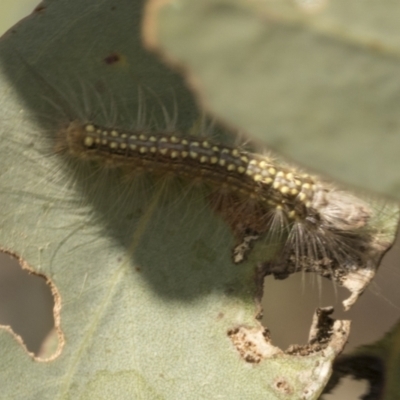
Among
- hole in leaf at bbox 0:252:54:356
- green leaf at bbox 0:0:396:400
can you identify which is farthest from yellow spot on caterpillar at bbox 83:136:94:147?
hole in leaf at bbox 0:252:54:356

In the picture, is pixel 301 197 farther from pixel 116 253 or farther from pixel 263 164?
pixel 116 253

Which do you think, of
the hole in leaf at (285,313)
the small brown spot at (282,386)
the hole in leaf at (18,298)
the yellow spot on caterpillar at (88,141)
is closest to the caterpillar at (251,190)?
the yellow spot on caterpillar at (88,141)

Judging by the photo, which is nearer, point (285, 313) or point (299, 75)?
point (299, 75)

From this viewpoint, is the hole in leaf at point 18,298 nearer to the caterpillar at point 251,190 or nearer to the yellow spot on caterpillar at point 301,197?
the caterpillar at point 251,190

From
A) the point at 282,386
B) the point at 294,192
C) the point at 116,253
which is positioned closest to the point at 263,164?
the point at 294,192

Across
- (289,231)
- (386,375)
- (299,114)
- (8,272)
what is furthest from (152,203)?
(8,272)

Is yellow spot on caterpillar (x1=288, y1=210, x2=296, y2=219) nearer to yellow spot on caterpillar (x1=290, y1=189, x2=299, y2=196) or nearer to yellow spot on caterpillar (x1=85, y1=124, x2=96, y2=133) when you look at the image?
yellow spot on caterpillar (x1=290, y1=189, x2=299, y2=196)

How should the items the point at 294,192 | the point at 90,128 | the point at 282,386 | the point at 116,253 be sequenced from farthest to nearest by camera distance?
1. the point at 90,128
2. the point at 294,192
3. the point at 116,253
4. the point at 282,386
